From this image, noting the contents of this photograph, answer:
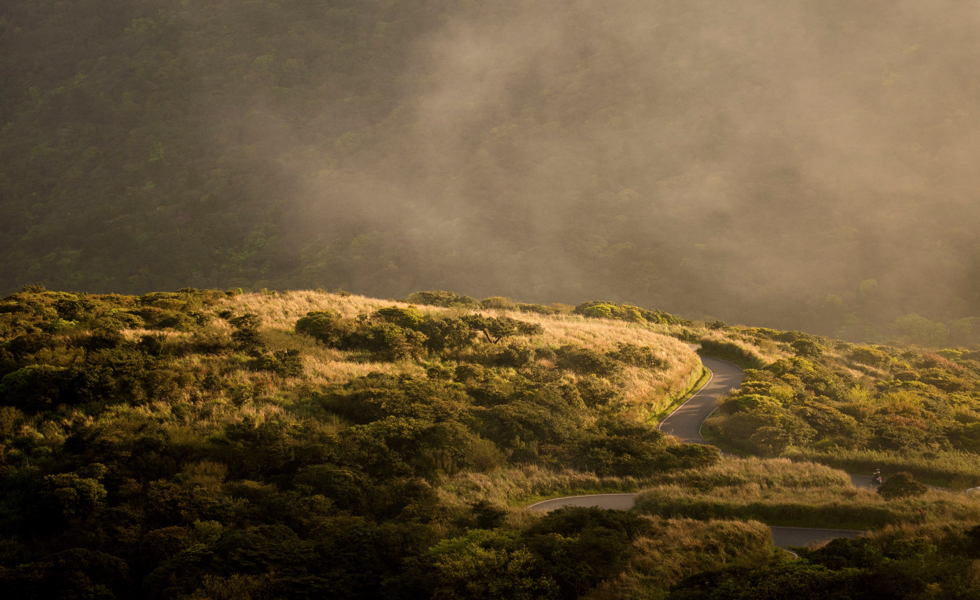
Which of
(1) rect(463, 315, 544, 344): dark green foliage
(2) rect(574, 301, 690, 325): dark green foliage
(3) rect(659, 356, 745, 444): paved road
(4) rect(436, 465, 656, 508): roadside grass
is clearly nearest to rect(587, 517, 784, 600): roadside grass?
(4) rect(436, 465, 656, 508): roadside grass

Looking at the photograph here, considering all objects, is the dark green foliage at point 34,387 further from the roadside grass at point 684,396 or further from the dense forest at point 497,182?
the dense forest at point 497,182

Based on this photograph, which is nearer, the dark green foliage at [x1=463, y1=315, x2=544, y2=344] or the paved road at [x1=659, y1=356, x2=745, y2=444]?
the paved road at [x1=659, y1=356, x2=745, y2=444]

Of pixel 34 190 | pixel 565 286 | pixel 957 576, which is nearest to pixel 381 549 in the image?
pixel 957 576

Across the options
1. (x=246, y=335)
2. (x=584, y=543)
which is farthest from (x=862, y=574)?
(x=246, y=335)

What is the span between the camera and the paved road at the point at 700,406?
21.9 m

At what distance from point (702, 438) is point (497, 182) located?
468 feet

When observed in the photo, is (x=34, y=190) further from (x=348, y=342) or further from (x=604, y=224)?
(x=348, y=342)

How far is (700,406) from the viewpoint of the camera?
25.1 metres

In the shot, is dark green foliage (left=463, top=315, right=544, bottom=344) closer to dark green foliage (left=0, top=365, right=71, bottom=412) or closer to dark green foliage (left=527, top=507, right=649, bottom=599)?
dark green foliage (left=527, top=507, right=649, bottom=599)

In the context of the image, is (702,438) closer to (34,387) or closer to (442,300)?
(34,387)

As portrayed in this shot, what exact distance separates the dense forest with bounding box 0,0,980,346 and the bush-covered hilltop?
8557cm

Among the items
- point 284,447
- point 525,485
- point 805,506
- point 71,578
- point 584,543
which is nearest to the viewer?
point 71,578

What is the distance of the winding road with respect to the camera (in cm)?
1173

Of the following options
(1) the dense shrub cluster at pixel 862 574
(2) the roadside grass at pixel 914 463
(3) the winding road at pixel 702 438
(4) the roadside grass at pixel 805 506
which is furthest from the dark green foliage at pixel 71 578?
(2) the roadside grass at pixel 914 463
